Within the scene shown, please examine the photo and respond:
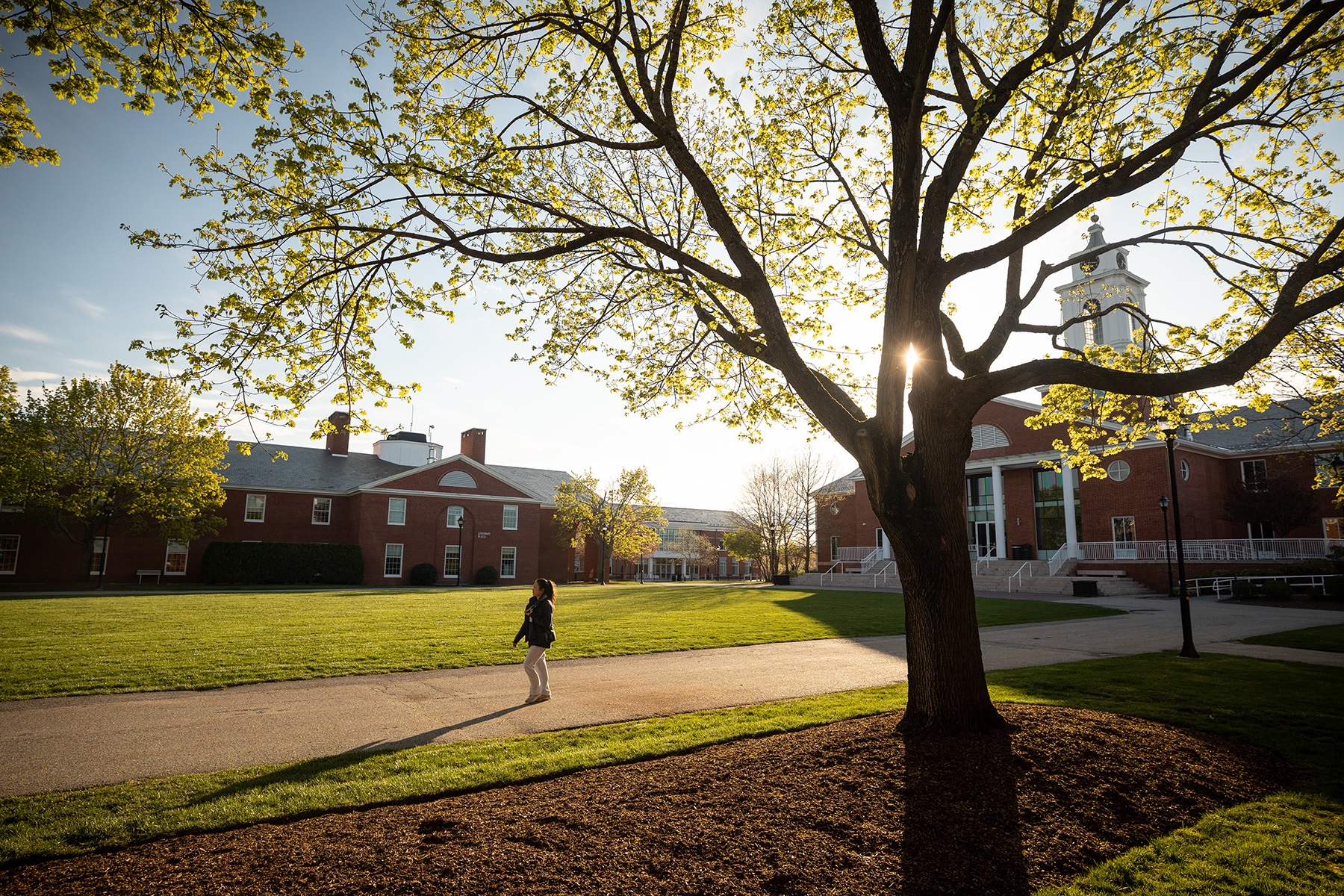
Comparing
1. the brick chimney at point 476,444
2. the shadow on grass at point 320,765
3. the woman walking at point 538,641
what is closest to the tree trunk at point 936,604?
the woman walking at point 538,641

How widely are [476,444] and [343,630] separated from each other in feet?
114

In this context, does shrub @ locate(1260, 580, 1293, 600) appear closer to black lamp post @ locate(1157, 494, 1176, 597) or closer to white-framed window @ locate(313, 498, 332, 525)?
black lamp post @ locate(1157, 494, 1176, 597)

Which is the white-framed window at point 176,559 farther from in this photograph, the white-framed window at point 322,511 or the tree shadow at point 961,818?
the tree shadow at point 961,818

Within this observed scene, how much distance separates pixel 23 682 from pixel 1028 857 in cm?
1193

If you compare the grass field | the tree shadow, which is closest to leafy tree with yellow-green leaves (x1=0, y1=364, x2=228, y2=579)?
the grass field

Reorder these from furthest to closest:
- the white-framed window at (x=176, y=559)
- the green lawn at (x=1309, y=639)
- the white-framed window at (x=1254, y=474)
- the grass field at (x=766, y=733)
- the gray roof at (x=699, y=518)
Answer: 1. the gray roof at (x=699, y=518)
2. the white-framed window at (x=176, y=559)
3. the white-framed window at (x=1254, y=474)
4. the green lawn at (x=1309, y=639)
5. the grass field at (x=766, y=733)

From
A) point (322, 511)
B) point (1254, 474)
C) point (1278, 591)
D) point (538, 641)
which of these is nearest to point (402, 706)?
point (538, 641)

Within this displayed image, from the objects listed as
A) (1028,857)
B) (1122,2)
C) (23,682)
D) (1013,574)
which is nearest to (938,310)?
(1122,2)

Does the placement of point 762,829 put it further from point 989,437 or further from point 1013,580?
point 989,437

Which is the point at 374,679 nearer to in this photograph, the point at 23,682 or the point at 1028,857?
the point at 23,682

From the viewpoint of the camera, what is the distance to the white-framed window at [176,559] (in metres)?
37.0

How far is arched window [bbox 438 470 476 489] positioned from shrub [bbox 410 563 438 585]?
18.0 feet

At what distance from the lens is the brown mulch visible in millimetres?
3846

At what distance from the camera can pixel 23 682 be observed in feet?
29.9
